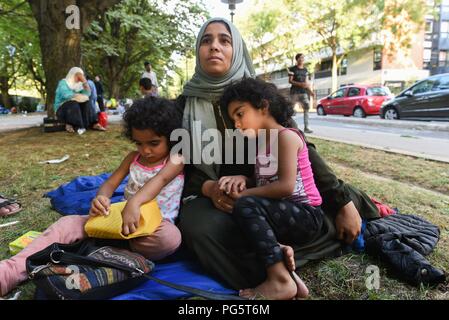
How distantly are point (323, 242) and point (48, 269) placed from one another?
1396 millimetres

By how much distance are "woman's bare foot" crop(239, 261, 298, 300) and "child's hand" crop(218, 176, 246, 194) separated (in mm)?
437

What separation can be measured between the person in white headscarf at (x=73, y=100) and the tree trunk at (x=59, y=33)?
373mm

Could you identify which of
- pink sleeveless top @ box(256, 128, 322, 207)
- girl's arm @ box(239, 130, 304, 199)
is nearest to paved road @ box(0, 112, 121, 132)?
pink sleeveless top @ box(256, 128, 322, 207)

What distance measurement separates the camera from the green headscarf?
2.09 meters

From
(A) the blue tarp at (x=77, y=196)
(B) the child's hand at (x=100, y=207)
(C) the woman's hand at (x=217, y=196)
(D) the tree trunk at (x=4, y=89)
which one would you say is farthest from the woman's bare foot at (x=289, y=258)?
(D) the tree trunk at (x=4, y=89)

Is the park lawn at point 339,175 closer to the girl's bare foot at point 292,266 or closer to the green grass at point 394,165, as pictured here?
the green grass at point 394,165

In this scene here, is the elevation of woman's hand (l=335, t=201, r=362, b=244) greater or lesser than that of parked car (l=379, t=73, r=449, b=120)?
lesser

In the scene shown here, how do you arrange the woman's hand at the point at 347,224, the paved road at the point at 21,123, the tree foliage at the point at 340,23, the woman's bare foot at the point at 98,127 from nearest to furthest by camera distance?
the woman's hand at the point at 347,224, the woman's bare foot at the point at 98,127, the paved road at the point at 21,123, the tree foliage at the point at 340,23

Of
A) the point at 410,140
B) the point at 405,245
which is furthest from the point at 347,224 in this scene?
the point at 410,140

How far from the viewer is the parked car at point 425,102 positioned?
10070 mm

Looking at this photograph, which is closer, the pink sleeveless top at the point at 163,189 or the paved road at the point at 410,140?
the pink sleeveless top at the point at 163,189

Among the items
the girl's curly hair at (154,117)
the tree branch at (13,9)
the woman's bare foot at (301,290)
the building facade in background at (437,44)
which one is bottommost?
the woman's bare foot at (301,290)

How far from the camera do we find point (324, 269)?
1.84m

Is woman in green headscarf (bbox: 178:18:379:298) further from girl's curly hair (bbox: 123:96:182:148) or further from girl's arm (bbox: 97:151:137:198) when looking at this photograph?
girl's arm (bbox: 97:151:137:198)
